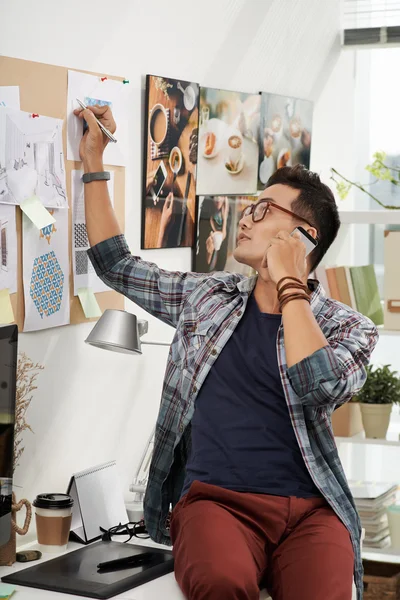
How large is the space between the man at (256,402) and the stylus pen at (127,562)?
0.33 ft

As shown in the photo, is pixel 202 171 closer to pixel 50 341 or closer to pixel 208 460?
pixel 50 341

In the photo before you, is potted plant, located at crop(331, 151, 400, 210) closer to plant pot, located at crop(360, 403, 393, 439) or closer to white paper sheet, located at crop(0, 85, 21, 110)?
plant pot, located at crop(360, 403, 393, 439)

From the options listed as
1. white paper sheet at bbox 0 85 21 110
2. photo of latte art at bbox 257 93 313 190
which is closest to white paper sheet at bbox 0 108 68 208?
white paper sheet at bbox 0 85 21 110

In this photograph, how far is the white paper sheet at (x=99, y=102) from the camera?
2207 millimetres

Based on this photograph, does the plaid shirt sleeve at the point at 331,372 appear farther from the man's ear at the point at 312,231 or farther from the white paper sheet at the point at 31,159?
the white paper sheet at the point at 31,159

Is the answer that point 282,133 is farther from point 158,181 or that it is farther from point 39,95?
point 39,95

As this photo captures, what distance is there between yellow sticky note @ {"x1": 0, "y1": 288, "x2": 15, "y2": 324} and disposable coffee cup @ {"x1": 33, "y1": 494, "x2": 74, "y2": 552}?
0.42 metres

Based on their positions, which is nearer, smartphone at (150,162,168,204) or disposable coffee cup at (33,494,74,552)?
disposable coffee cup at (33,494,74,552)

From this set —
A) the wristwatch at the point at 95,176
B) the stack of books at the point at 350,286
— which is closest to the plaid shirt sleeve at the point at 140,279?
the wristwatch at the point at 95,176

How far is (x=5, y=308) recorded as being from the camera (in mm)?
2006

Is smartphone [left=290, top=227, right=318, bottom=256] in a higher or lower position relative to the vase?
higher

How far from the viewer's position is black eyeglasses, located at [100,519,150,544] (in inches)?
86.4

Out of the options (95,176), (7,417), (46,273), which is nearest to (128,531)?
→ (7,417)

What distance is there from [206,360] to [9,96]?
29.3 inches
